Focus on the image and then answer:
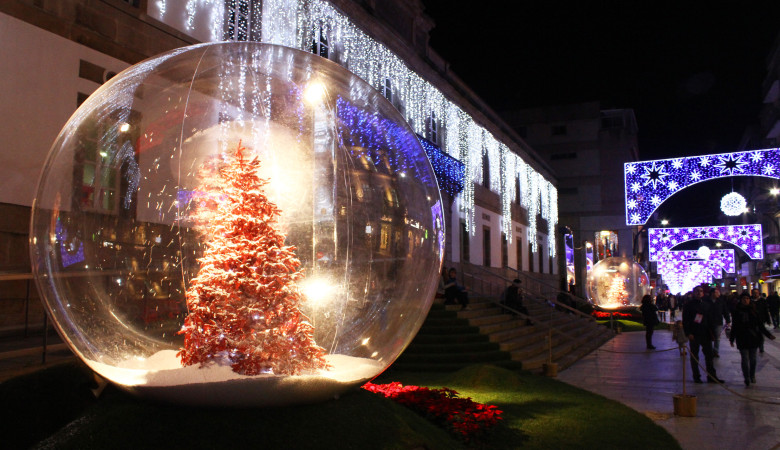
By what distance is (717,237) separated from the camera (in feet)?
104

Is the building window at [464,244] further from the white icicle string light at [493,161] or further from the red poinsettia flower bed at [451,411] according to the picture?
the red poinsettia flower bed at [451,411]

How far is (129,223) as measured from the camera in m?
3.51

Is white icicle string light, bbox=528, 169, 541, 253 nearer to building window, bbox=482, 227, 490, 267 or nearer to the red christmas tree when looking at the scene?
building window, bbox=482, 227, 490, 267

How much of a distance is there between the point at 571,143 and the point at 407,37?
34.4 metres

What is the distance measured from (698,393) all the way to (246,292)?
8.52 m

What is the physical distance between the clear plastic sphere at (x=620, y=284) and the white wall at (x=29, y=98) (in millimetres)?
17412

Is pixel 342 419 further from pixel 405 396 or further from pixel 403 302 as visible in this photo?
pixel 405 396

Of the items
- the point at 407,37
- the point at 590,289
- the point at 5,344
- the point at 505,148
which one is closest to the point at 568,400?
the point at 5,344

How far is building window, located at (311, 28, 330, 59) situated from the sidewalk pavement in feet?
33.6

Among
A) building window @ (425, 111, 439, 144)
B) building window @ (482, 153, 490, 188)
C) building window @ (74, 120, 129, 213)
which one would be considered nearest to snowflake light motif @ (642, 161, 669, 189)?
building window @ (425, 111, 439, 144)

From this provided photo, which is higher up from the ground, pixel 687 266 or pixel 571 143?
pixel 571 143

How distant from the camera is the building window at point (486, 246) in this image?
27.4 m

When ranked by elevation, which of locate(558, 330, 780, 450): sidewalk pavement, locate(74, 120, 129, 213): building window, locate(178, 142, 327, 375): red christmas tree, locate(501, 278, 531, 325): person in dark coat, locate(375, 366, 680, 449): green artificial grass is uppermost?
locate(74, 120, 129, 213): building window

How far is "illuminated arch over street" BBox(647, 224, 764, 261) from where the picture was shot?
3030cm
